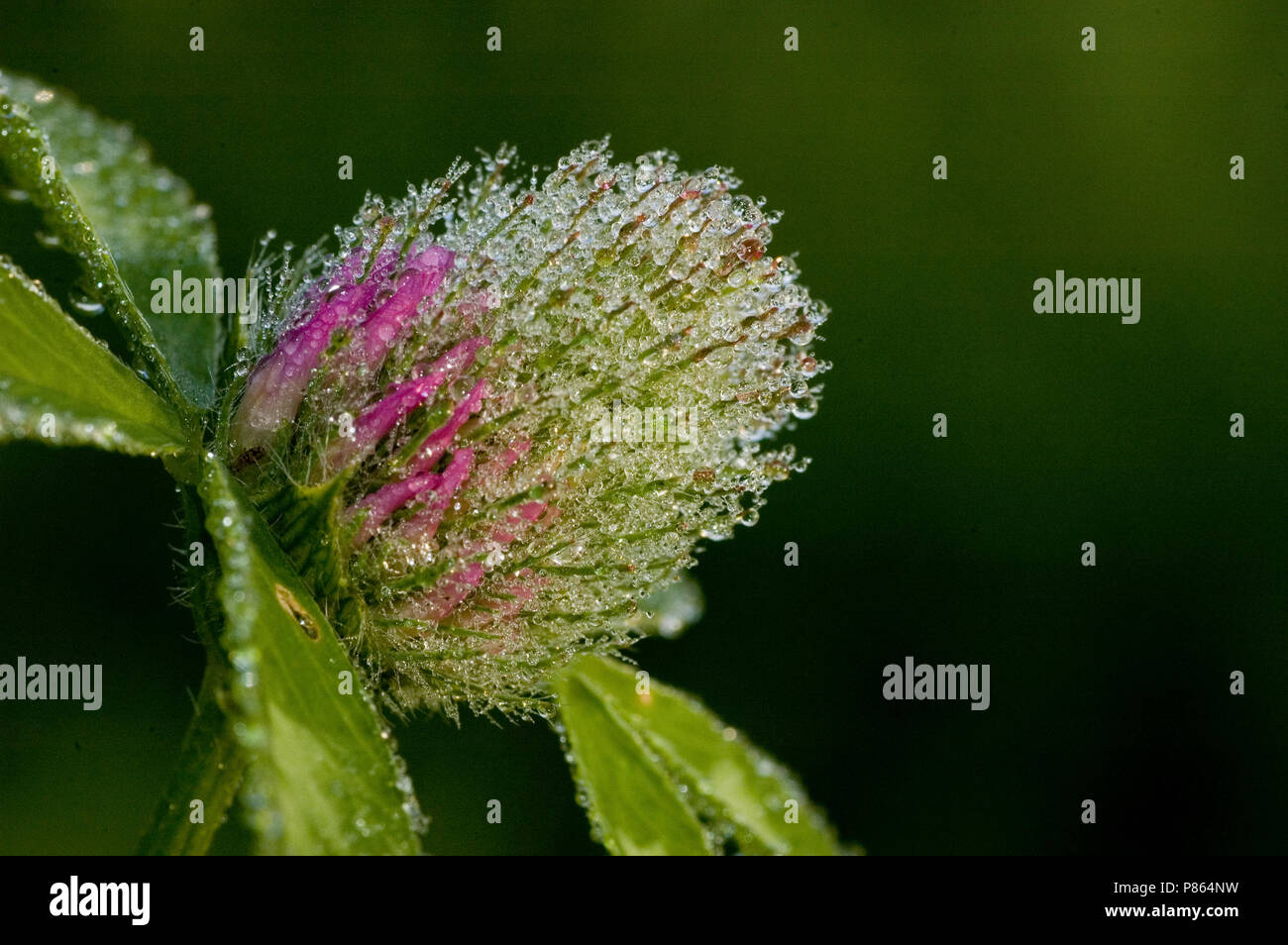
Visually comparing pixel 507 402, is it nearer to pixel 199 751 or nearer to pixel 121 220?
pixel 199 751

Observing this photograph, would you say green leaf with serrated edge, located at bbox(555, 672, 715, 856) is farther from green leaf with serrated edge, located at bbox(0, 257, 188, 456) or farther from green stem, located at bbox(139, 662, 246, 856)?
green leaf with serrated edge, located at bbox(0, 257, 188, 456)

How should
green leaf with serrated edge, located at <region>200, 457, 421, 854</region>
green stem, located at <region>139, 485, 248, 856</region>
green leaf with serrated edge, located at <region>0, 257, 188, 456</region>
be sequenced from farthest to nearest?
green stem, located at <region>139, 485, 248, 856</region> < green leaf with serrated edge, located at <region>0, 257, 188, 456</region> < green leaf with serrated edge, located at <region>200, 457, 421, 854</region>

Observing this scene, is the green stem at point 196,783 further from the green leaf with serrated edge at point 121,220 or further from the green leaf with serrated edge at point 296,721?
the green leaf with serrated edge at point 121,220

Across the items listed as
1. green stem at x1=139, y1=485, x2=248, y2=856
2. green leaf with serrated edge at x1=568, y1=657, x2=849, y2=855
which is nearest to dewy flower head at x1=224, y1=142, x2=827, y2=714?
green stem at x1=139, y1=485, x2=248, y2=856

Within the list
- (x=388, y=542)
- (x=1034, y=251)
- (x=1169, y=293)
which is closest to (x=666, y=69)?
(x=1034, y=251)

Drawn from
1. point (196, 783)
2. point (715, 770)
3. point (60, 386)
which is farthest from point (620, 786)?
point (60, 386)

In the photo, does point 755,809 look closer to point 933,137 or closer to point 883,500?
point 883,500

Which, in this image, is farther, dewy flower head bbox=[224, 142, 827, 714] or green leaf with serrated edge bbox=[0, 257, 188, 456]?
dewy flower head bbox=[224, 142, 827, 714]
